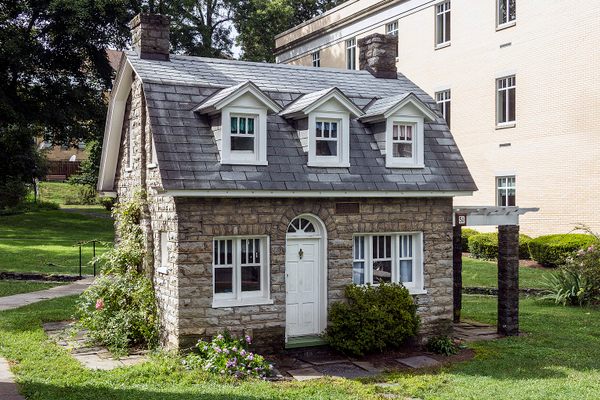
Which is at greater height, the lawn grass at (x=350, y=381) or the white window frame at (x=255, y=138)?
the white window frame at (x=255, y=138)

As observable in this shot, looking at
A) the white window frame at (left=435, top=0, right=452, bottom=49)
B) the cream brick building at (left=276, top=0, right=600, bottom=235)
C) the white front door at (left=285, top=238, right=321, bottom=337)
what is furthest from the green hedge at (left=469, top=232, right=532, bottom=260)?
the white front door at (left=285, top=238, right=321, bottom=337)

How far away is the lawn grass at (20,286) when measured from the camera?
21142 millimetres

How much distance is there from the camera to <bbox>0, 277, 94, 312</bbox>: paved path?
19.1 m

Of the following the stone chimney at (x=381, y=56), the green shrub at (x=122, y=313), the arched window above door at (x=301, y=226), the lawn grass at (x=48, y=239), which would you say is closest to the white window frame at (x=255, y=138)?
the arched window above door at (x=301, y=226)

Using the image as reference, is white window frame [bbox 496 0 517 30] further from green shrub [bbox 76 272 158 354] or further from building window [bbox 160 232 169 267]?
green shrub [bbox 76 272 158 354]

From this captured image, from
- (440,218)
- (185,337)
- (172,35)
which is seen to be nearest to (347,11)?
(172,35)

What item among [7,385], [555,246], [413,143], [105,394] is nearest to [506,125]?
[555,246]

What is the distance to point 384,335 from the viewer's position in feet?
44.9

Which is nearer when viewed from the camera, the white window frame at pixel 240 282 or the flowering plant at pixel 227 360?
the flowering plant at pixel 227 360

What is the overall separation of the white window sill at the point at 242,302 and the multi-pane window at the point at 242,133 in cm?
283

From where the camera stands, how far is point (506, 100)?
30.0m

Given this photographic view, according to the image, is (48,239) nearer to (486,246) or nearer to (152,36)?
(486,246)

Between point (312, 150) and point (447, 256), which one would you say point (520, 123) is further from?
point (312, 150)

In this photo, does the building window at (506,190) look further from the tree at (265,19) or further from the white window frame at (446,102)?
the tree at (265,19)
